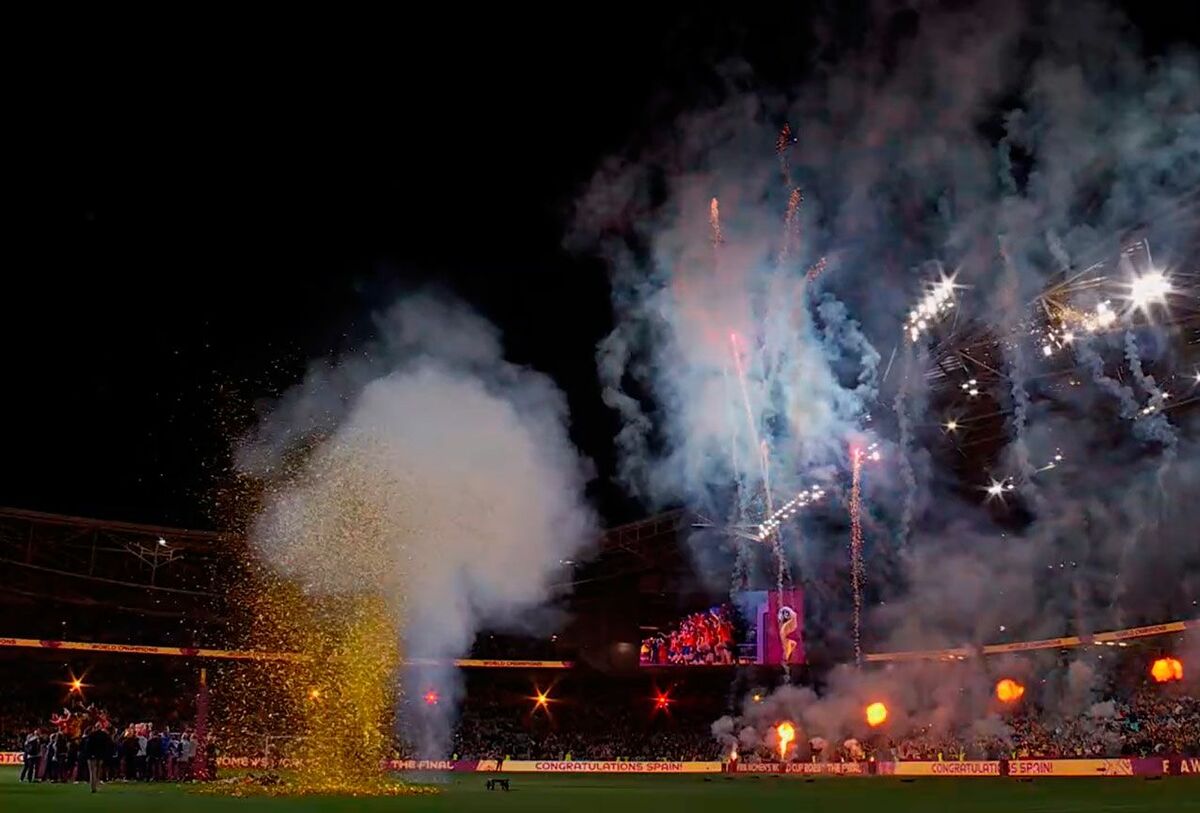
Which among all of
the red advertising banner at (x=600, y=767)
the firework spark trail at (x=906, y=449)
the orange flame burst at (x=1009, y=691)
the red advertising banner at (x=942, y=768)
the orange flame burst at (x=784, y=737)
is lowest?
the red advertising banner at (x=600, y=767)

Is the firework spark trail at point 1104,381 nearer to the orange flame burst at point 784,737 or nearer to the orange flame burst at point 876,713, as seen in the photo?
the orange flame burst at point 876,713

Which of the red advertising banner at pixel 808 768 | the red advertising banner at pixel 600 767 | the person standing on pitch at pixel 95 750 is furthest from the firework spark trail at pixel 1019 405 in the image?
the person standing on pitch at pixel 95 750

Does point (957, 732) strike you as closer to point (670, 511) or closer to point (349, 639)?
point (670, 511)

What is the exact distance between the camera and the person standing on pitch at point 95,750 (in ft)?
70.9

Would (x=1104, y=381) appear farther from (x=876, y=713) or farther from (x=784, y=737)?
(x=876, y=713)

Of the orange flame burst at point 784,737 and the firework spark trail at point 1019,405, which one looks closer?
the firework spark trail at point 1019,405

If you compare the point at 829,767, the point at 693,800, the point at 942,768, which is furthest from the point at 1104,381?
the point at 693,800

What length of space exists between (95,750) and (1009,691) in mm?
30905

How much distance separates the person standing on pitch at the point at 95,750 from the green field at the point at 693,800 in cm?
29

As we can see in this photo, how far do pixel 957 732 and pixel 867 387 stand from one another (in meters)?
17.4

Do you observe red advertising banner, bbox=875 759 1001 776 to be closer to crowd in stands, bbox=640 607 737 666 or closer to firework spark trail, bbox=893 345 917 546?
firework spark trail, bbox=893 345 917 546

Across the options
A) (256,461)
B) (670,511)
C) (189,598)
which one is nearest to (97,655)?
(189,598)

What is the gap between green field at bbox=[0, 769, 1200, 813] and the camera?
15.7 meters

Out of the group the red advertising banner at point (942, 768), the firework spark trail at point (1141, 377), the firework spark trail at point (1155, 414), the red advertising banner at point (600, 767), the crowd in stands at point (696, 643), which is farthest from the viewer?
the crowd in stands at point (696, 643)
